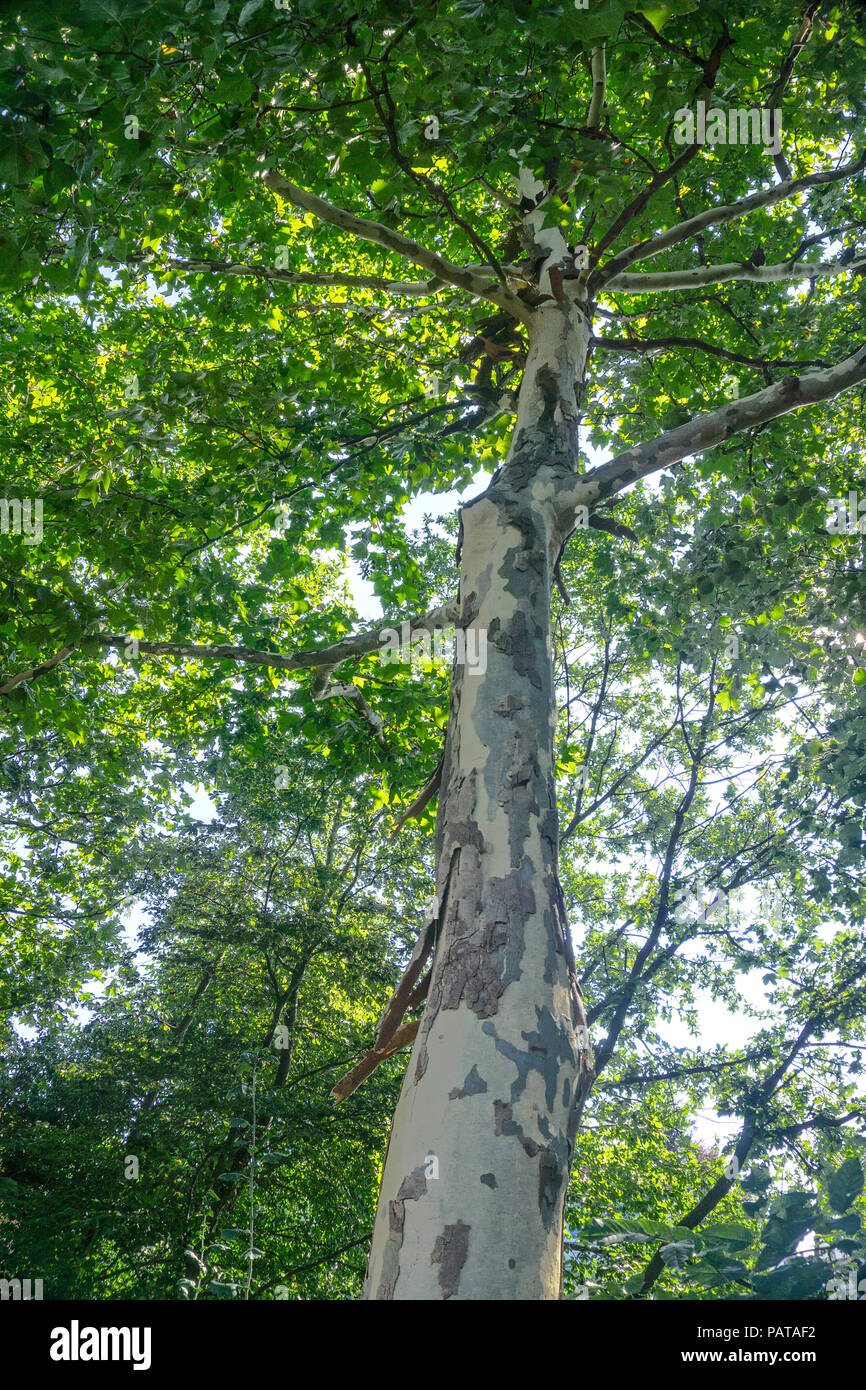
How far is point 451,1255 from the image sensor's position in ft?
4.91

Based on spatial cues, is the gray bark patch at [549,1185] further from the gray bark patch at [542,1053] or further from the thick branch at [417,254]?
the thick branch at [417,254]

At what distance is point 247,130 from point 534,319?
1648 millimetres

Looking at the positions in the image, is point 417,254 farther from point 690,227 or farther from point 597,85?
point 690,227

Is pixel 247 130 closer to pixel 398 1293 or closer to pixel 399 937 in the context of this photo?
pixel 398 1293

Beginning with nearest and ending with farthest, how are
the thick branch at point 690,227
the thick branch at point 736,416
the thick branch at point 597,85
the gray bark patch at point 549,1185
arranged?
the gray bark patch at point 549,1185
the thick branch at point 736,416
the thick branch at point 597,85
the thick branch at point 690,227

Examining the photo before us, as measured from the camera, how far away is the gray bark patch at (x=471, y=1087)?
1711 mm

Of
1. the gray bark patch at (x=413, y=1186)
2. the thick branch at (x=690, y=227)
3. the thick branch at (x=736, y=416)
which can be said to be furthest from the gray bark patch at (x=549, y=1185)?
the thick branch at (x=690, y=227)

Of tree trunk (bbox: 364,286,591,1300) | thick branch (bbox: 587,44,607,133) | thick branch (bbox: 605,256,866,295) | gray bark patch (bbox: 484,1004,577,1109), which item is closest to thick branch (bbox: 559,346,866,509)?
tree trunk (bbox: 364,286,591,1300)

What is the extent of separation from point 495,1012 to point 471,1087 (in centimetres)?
18

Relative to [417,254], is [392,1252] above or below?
below

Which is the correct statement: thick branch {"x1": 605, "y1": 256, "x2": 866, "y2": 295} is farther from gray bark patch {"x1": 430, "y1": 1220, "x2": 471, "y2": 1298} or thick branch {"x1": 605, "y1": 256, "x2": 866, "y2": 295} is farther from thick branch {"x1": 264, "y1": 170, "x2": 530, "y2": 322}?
gray bark patch {"x1": 430, "y1": 1220, "x2": 471, "y2": 1298}

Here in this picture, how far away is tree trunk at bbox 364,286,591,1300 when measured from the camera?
1543mm

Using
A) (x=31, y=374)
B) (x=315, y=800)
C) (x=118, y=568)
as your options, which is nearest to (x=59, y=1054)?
(x=315, y=800)

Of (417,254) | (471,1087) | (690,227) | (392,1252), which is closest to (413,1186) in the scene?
(392,1252)
